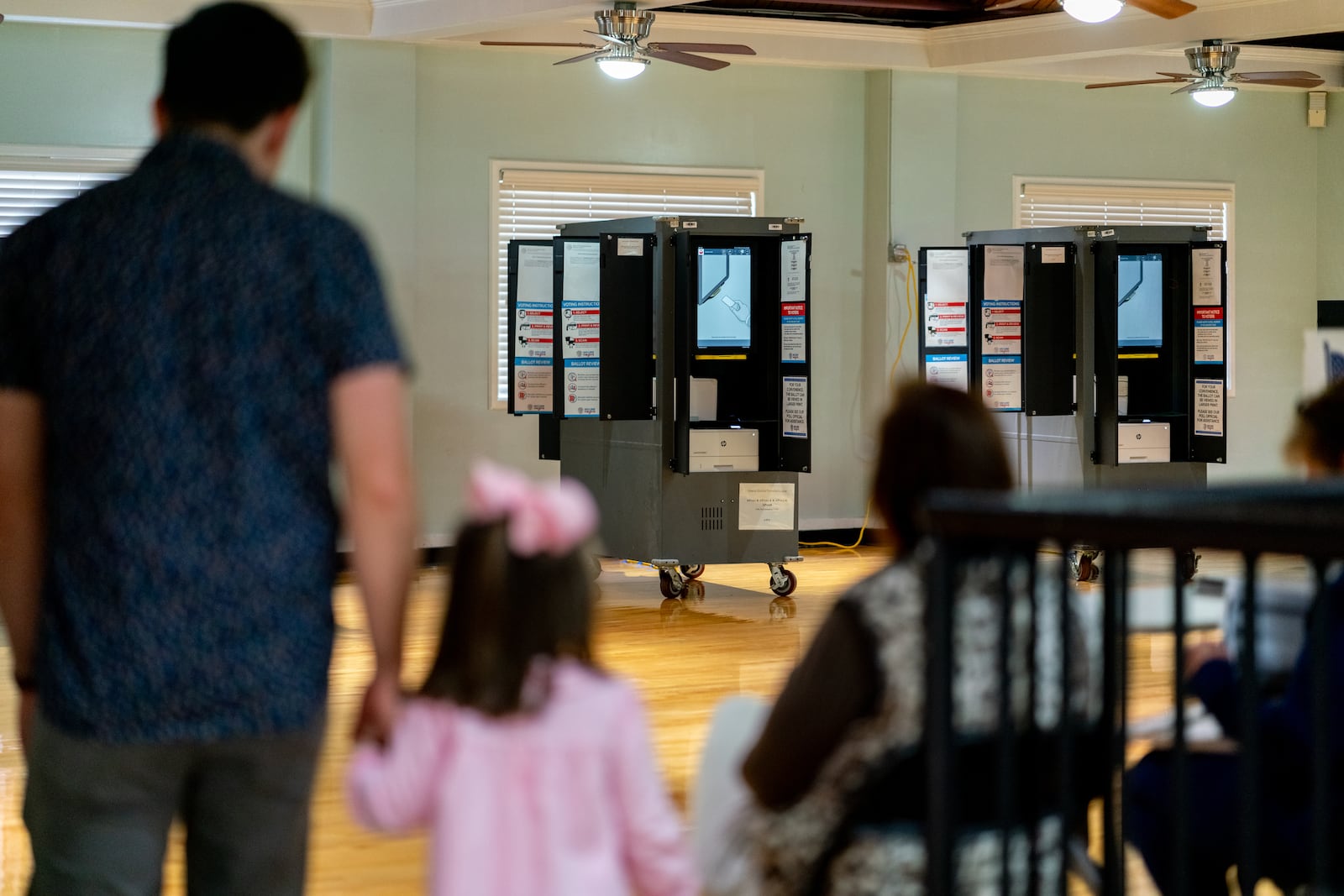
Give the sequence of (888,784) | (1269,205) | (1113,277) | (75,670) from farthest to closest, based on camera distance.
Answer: (1269,205) < (1113,277) < (888,784) < (75,670)

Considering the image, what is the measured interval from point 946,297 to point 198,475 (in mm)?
7213

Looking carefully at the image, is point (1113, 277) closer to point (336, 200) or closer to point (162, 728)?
point (336, 200)

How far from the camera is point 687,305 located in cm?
717

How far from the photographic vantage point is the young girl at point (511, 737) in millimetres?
1536

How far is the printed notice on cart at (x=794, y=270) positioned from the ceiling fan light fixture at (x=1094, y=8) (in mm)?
1673

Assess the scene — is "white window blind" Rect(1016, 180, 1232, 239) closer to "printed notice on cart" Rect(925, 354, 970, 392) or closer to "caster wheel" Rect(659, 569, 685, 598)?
"printed notice on cart" Rect(925, 354, 970, 392)

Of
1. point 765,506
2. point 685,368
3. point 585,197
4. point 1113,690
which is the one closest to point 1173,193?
point 585,197

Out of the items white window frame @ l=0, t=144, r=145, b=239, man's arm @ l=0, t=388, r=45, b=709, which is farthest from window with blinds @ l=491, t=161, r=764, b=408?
man's arm @ l=0, t=388, r=45, b=709

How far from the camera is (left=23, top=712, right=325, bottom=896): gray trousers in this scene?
4.77ft

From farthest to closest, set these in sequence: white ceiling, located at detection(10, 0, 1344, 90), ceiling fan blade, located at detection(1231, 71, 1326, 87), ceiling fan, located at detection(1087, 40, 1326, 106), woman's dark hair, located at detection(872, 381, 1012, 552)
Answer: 1. ceiling fan, located at detection(1087, 40, 1326, 106)
2. ceiling fan blade, located at detection(1231, 71, 1326, 87)
3. white ceiling, located at detection(10, 0, 1344, 90)
4. woman's dark hair, located at detection(872, 381, 1012, 552)

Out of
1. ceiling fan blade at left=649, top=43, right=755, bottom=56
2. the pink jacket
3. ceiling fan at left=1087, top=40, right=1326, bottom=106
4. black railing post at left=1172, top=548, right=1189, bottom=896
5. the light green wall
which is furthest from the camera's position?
the light green wall

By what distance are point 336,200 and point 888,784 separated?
711cm

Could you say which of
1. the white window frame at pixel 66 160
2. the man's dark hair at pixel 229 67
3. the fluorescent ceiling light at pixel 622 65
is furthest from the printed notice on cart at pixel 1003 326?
the man's dark hair at pixel 229 67

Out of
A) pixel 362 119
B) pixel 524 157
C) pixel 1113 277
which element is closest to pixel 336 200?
pixel 362 119
